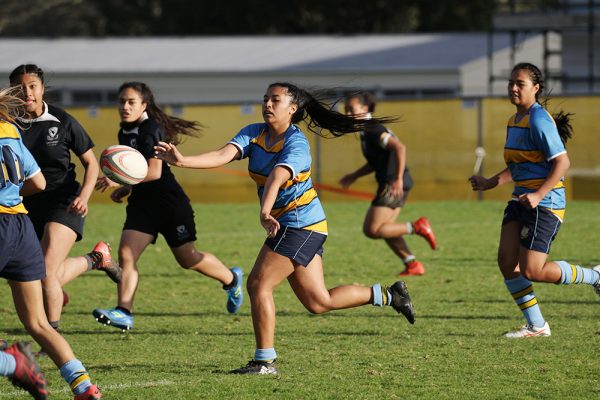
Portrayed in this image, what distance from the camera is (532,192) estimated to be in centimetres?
822

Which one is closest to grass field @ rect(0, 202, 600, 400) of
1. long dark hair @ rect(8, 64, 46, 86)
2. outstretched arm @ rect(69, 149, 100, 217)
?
outstretched arm @ rect(69, 149, 100, 217)

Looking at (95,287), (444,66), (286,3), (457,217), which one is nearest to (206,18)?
(286,3)

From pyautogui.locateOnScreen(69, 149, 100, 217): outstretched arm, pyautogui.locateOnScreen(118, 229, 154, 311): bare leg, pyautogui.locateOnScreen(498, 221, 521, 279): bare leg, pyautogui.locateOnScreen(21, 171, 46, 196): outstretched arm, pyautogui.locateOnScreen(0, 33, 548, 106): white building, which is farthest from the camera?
pyautogui.locateOnScreen(0, 33, 548, 106): white building

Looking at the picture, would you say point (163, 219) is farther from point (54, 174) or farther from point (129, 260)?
point (54, 174)

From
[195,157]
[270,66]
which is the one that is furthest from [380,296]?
[270,66]

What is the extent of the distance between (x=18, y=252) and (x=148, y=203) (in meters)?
3.25

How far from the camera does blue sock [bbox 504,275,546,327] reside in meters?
8.51

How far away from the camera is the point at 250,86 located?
35.7 meters

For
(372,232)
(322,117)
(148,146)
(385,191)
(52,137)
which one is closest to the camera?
(322,117)

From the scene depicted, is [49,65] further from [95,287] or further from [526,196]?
[526,196]

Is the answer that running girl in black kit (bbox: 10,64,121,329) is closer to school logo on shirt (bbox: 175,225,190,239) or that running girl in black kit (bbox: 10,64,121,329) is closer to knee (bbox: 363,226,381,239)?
A: school logo on shirt (bbox: 175,225,190,239)

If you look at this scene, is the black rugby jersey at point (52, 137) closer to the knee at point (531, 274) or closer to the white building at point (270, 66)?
the knee at point (531, 274)

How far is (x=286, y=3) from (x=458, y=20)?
7861 millimetres

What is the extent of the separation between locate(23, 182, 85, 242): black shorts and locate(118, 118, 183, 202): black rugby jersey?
87cm
